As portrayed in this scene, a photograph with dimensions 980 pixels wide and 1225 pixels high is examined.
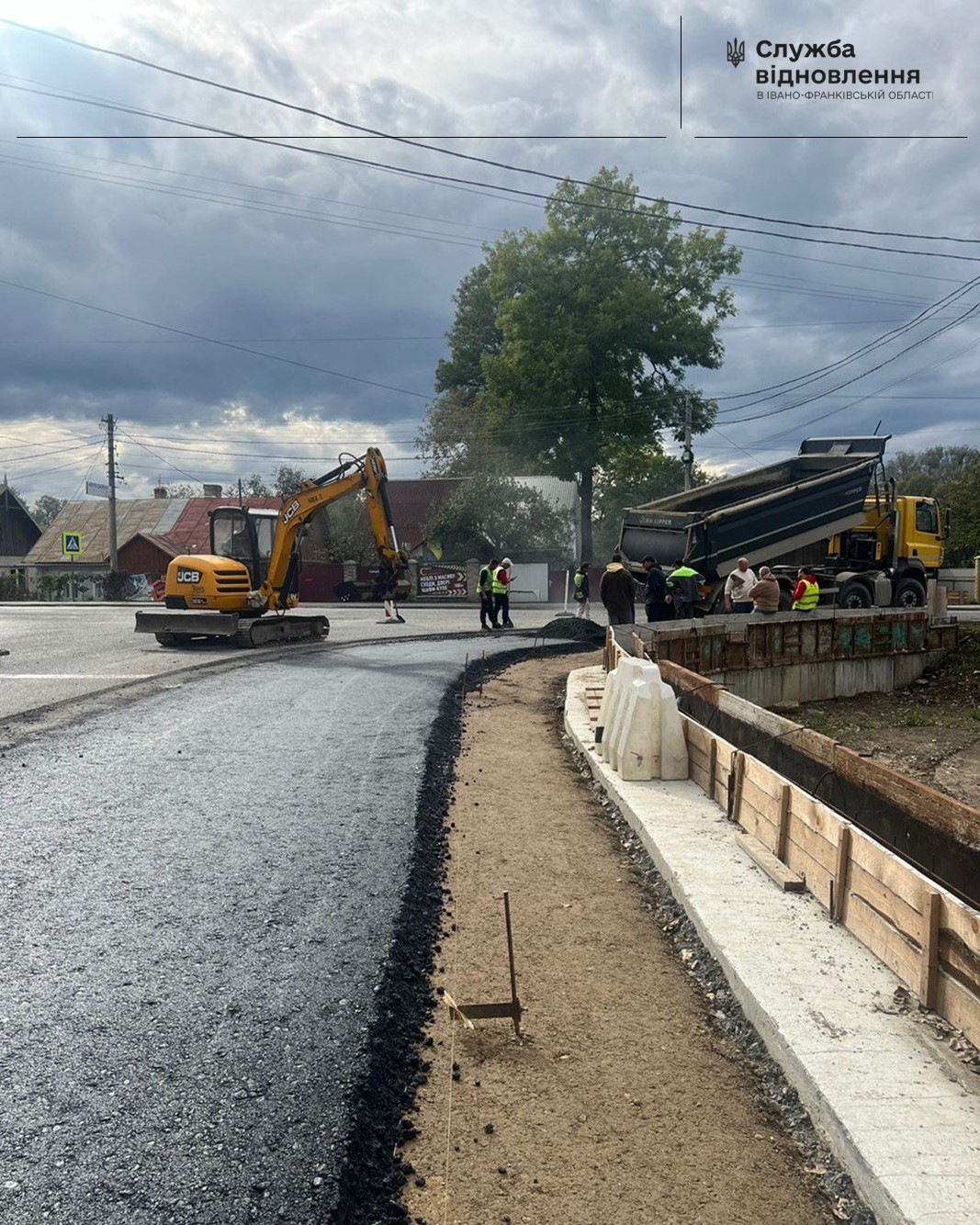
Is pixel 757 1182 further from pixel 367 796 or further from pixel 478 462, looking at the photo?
pixel 478 462

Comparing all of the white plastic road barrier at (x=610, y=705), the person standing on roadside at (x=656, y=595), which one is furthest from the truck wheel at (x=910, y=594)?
the white plastic road barrier at (x=610, y=705)

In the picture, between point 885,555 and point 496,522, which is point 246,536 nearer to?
point 885,555

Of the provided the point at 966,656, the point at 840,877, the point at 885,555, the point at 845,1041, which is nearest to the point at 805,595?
the point at 966,656

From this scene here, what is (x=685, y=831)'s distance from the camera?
6.88 meters

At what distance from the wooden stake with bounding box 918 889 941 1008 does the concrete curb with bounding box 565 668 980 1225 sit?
5.1 inches

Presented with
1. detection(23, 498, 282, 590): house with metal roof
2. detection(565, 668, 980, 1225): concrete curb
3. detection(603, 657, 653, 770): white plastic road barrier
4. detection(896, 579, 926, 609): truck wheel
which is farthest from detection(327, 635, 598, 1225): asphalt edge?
detection(23, 498, 282, 590): house with metal roof

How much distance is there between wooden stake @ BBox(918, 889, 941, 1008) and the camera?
13.6 ft

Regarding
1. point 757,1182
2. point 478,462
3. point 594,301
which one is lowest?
point 757,1182

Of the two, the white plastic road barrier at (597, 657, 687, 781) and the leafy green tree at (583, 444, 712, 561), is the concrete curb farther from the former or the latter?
the leafy green tree at (583, 444, 712, 561)

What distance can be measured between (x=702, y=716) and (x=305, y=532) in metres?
12.2

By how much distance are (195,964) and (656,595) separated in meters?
15.1

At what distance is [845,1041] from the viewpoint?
13.2ft

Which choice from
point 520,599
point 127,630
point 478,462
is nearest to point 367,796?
point 127,630

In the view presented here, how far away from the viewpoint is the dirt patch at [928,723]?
460 inches
